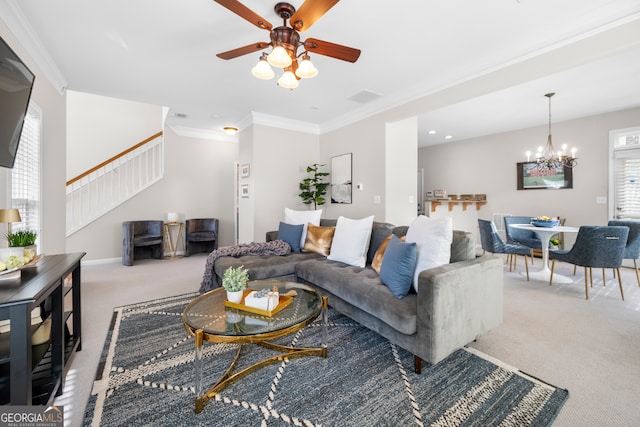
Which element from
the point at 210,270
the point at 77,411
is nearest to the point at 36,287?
the point at 77,411

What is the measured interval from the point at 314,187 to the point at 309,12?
12.1 ft

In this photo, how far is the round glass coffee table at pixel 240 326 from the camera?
143 cm

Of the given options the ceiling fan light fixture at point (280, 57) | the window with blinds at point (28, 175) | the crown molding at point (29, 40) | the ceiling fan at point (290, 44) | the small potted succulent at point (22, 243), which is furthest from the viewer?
the window with blinds at point (28, 175)

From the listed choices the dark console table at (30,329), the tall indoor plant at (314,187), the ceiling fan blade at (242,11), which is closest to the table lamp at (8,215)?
the dark console table at (30,329)

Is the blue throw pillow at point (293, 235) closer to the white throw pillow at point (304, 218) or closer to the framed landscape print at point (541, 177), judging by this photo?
the white throw pillow at point (304, 218)

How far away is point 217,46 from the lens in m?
2.75

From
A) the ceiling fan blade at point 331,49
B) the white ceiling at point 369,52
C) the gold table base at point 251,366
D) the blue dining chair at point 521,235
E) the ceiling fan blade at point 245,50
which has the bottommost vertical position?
the gold table base at point 251,366

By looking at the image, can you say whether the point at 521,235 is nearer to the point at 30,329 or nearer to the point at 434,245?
the point at 434,245

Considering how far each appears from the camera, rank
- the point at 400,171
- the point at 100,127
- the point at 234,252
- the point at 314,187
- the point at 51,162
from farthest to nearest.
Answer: the point at 100,127 → the point at 314,187 → the point at 400,171 → the point at 234,252 → the point at 51,162

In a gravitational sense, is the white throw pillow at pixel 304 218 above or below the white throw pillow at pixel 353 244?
above

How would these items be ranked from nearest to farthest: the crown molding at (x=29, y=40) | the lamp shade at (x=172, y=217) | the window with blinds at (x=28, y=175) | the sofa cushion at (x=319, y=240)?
the crown molding at (x=29, y=40) → the window with blinds at (x=28, y=175) → the sofa cushion at (x=319, y=240) → the lamp shade at (x=172, y=217)

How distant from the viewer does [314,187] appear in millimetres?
5367

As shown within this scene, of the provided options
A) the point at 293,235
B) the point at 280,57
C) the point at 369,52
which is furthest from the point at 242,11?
the point at 293,235

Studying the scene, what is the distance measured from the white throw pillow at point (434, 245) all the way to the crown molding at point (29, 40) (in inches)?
144
